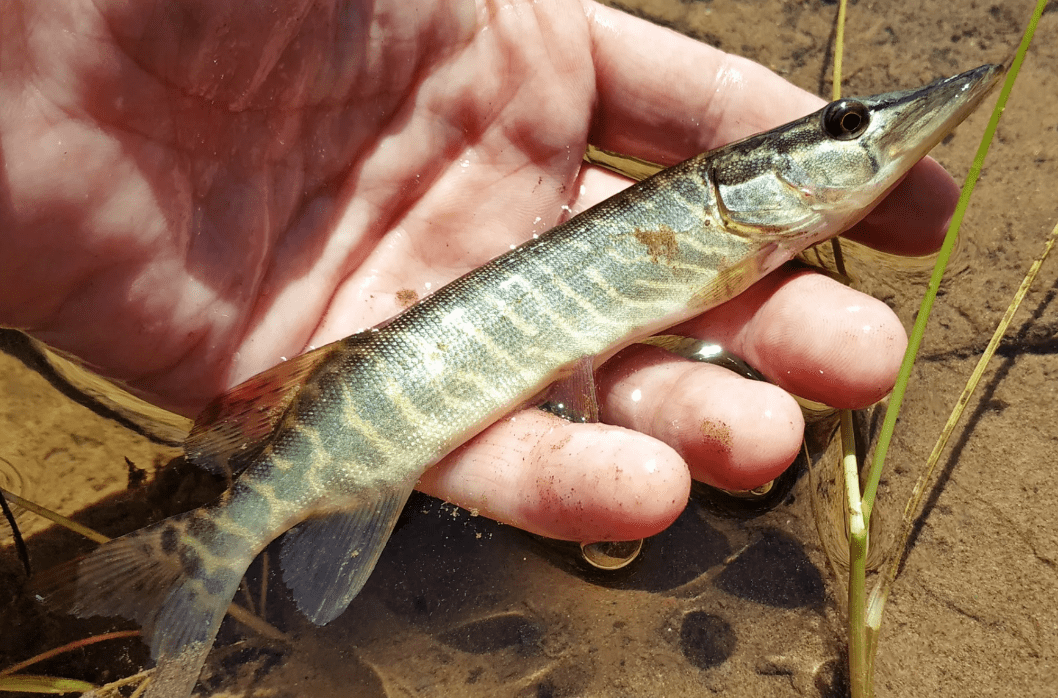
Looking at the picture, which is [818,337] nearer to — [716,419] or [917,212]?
[716,419]

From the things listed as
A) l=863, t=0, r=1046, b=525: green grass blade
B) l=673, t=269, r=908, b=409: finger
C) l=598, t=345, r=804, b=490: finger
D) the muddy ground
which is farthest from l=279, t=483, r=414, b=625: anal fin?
l=863, t=0, r=1046, b=525: green grass blade

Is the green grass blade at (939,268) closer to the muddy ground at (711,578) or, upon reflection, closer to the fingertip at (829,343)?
the fingertip at (829,343)

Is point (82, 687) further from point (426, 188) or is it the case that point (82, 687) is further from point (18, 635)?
point (426, 188)

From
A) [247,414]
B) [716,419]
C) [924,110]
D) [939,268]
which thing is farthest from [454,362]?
[924,110]

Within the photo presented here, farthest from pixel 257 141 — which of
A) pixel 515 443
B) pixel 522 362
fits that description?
pixel 515 443

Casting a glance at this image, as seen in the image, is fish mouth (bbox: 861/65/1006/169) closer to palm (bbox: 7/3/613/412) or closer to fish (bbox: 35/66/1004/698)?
fish (bbox: 35/66/1004/698)

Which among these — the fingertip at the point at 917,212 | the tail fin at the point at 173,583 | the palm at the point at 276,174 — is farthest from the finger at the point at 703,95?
the tail fin at the point at 173,583
